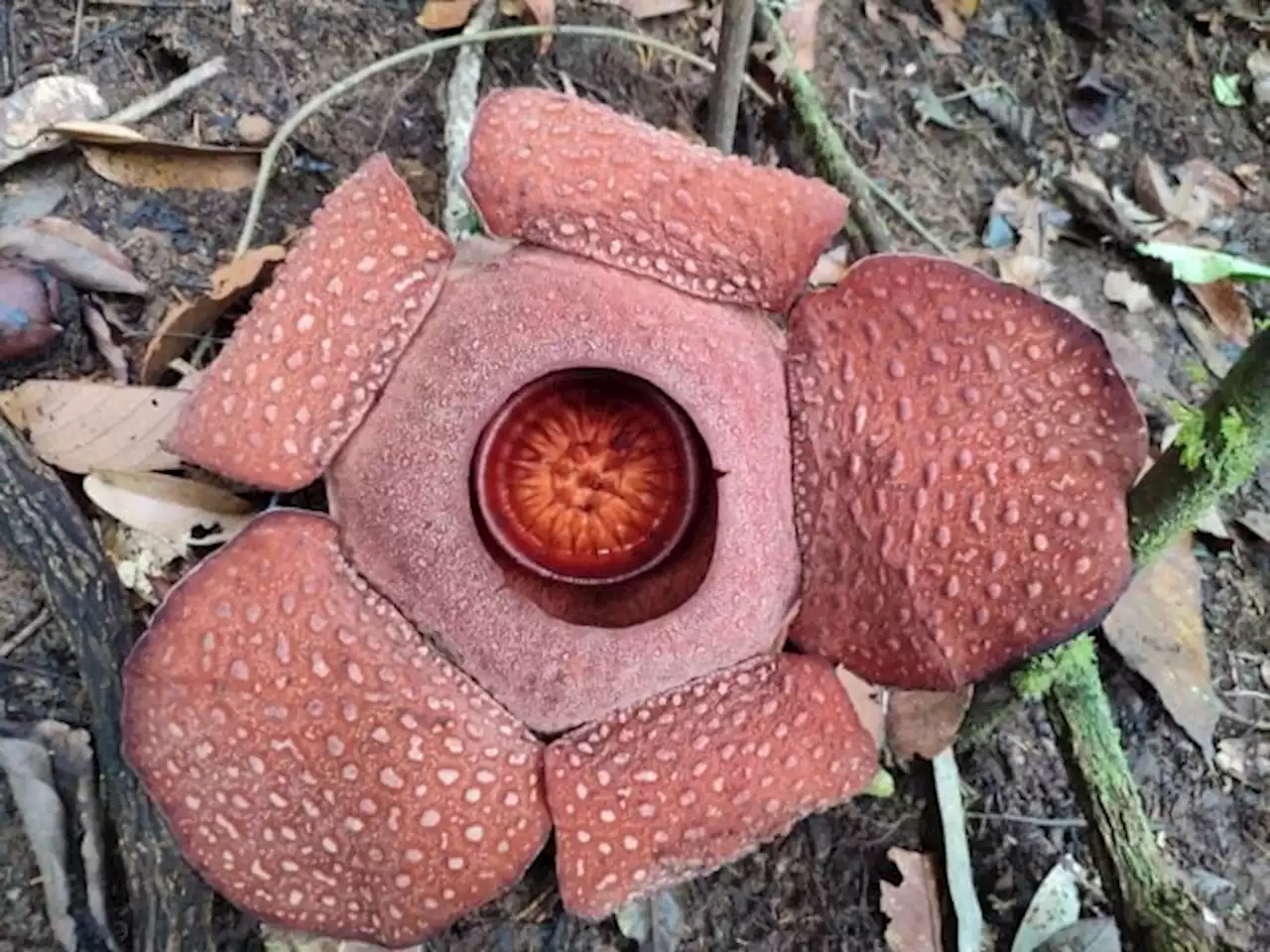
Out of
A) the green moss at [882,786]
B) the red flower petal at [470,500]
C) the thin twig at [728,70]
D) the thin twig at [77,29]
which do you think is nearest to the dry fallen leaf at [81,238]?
the thin twig at [77,29]

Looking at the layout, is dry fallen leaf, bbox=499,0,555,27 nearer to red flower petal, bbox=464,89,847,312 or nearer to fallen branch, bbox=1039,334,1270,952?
red flower petal, bbox=464,89,847,312

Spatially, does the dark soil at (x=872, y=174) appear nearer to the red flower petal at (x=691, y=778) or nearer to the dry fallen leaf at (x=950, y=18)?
the dry fallen leaf at (x=950, y=18)

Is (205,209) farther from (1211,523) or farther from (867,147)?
(1211,523)

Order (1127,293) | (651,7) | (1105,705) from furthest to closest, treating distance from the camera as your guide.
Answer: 1. (1127,293)
2. (651,7)
3. (1105,705)

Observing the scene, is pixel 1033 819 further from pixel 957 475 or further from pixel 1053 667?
pixel 957 475

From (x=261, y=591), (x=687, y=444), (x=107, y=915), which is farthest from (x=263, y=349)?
(x=107, y=915)

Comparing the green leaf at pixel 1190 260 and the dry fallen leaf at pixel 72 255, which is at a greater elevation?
the dry fallen leaf at pixel 72 255

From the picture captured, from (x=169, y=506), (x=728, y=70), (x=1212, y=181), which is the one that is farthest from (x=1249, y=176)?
(x=169, y=506)
